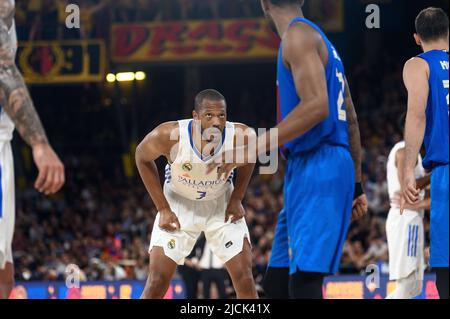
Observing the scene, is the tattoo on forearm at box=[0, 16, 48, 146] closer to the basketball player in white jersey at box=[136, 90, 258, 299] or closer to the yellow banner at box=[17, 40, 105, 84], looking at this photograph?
the basketball player in white jersey at box=[136, 90, 258, 299]

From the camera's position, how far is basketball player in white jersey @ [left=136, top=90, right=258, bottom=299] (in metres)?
5.78

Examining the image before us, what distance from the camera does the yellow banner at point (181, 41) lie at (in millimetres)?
16547

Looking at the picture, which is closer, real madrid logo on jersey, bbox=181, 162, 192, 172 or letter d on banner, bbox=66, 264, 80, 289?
real madrid logo on jersey, bbox=181, 162, 192, 172

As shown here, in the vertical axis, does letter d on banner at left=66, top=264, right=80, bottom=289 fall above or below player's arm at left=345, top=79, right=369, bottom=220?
below

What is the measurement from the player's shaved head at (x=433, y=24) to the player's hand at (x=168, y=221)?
211 cm

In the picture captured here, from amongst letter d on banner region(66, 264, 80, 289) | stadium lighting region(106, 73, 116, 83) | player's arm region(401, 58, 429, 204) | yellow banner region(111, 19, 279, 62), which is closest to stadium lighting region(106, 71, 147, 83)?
stadium lighting region(106, 73, 116, 83)

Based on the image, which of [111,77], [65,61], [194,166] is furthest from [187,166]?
[111,77]

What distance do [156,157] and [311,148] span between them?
6.50ft

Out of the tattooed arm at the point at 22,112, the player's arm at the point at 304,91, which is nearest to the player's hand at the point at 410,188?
the player's arm at the point at 304,91

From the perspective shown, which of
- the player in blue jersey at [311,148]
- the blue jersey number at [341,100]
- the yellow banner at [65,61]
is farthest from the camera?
the yellow banner at [65,61]

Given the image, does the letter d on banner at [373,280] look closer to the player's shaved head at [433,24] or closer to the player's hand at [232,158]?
the player's shaved head at [433,24]

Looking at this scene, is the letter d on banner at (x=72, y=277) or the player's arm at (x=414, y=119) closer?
the player's arm at (x=414, y=119)
